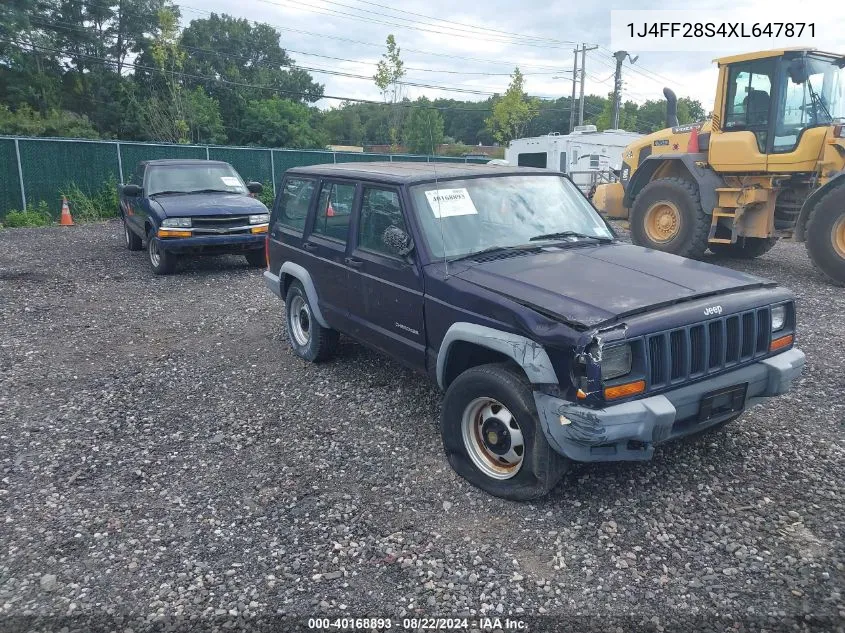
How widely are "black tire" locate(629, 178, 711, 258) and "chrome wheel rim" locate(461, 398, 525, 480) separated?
22.6 feet

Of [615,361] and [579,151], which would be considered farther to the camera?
[579,151]

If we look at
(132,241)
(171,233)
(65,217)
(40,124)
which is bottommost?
(132,241)

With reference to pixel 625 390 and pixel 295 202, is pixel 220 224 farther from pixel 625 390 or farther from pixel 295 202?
pixel 625 390

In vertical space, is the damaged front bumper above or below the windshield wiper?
below

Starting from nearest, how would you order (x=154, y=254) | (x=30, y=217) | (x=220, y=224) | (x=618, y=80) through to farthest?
1. (x=220, y=224)
2. (x=154, y=254)
3. (x=30, y=217)
4. (x=618, y=80)

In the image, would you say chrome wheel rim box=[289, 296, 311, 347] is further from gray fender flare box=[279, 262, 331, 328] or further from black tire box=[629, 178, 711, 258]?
black tire box=[629, 178, 711, 258]

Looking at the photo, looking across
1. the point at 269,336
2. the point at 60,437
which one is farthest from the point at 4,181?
the point at 60,437

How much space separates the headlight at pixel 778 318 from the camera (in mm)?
3854

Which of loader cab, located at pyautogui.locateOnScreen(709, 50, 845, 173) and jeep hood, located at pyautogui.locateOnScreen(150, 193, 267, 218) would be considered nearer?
loader cab, located at pyautogui.locateOnScreen(709, 50, 845, 173)

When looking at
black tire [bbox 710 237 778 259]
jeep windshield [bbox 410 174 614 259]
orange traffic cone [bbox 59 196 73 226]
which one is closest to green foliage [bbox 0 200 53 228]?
orange traffic cone [bbox 59 196 73 226]

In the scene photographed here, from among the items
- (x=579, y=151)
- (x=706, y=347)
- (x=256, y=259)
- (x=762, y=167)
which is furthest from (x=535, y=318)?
(x=579, y=151)

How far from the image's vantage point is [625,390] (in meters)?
3.17

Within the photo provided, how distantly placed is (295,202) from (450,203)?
6.94ft

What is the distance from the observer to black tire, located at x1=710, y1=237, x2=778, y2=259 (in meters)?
10.8
